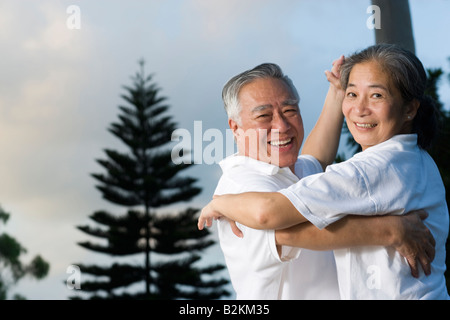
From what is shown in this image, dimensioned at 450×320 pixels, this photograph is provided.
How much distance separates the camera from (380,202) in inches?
48.6

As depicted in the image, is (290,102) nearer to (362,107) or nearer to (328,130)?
(362,107)

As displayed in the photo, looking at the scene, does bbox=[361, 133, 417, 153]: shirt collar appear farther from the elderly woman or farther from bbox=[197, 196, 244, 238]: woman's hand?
bbox=[197, 196, 244, 238]: woman's hand

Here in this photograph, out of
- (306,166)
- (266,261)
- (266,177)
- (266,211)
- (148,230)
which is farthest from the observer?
(148,230)

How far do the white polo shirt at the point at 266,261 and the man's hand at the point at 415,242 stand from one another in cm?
24

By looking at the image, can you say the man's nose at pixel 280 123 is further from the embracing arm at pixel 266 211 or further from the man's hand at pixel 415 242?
the man's hand at pixel 415 242

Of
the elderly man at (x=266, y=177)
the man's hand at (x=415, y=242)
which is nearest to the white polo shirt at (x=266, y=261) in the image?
the elderly man at (x=266, y=177)

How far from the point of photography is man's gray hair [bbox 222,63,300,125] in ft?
5.01

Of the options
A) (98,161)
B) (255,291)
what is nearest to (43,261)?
(98,161)

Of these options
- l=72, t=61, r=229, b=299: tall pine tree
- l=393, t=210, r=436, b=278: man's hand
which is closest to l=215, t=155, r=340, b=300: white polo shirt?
l=393, t=210, r=436, b=278: man's hand

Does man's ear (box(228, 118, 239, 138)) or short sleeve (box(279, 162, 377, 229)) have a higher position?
man's ear (box(228, 118, 239, 138))

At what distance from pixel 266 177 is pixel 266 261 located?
0.24m

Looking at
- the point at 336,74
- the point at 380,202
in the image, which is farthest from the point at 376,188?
the point at 336,74

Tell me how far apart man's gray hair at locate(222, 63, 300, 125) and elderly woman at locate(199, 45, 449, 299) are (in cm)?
18
